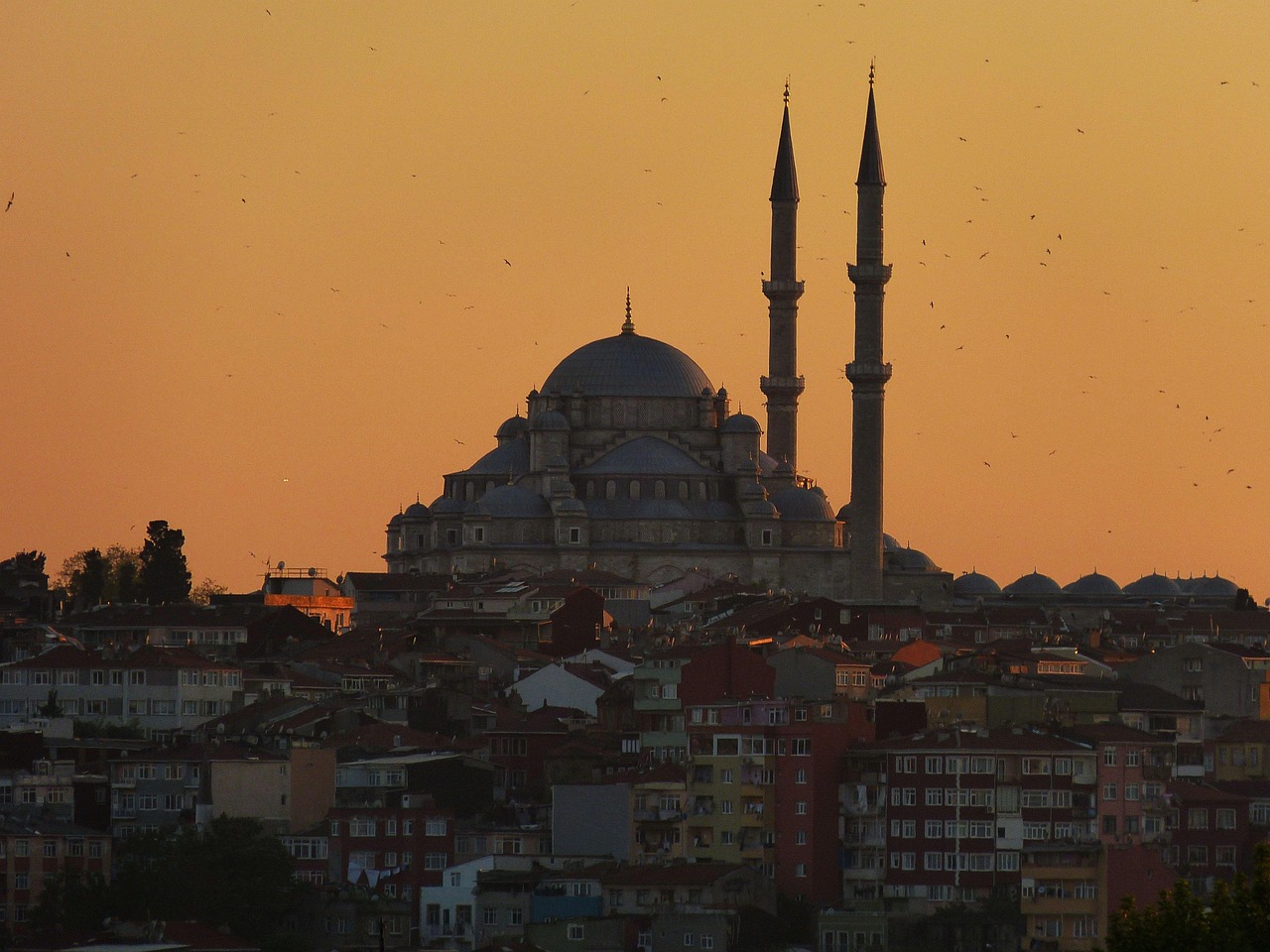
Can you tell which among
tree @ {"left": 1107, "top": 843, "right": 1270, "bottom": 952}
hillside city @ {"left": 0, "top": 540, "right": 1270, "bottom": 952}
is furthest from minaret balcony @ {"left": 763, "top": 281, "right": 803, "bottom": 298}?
tree @ {"left": 1107, "top": 843, "right": 1270, "bottom": 952}

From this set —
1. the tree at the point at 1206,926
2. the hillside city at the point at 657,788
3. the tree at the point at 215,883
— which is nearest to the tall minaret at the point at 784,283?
the hillside city at the point at 657,788

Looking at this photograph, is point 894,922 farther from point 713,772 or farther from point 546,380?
point 546,380

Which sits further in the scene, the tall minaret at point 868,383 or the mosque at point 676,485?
the mosque at point 676,485

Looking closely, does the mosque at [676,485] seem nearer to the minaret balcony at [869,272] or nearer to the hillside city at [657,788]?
the minaret balcony at [869,272]

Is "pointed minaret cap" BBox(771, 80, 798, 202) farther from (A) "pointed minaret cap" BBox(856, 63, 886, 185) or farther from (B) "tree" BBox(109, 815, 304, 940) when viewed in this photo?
(B) "tree" BBox(109, 815, 304, 940)

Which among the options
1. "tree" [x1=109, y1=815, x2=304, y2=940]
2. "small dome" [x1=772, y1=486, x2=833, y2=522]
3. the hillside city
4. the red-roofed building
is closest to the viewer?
"tree" [x1=109, y1=815, x2=304, y2=940]

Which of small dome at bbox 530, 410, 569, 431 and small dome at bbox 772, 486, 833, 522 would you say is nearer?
small dome at bbox 772, 486, 833, 522
